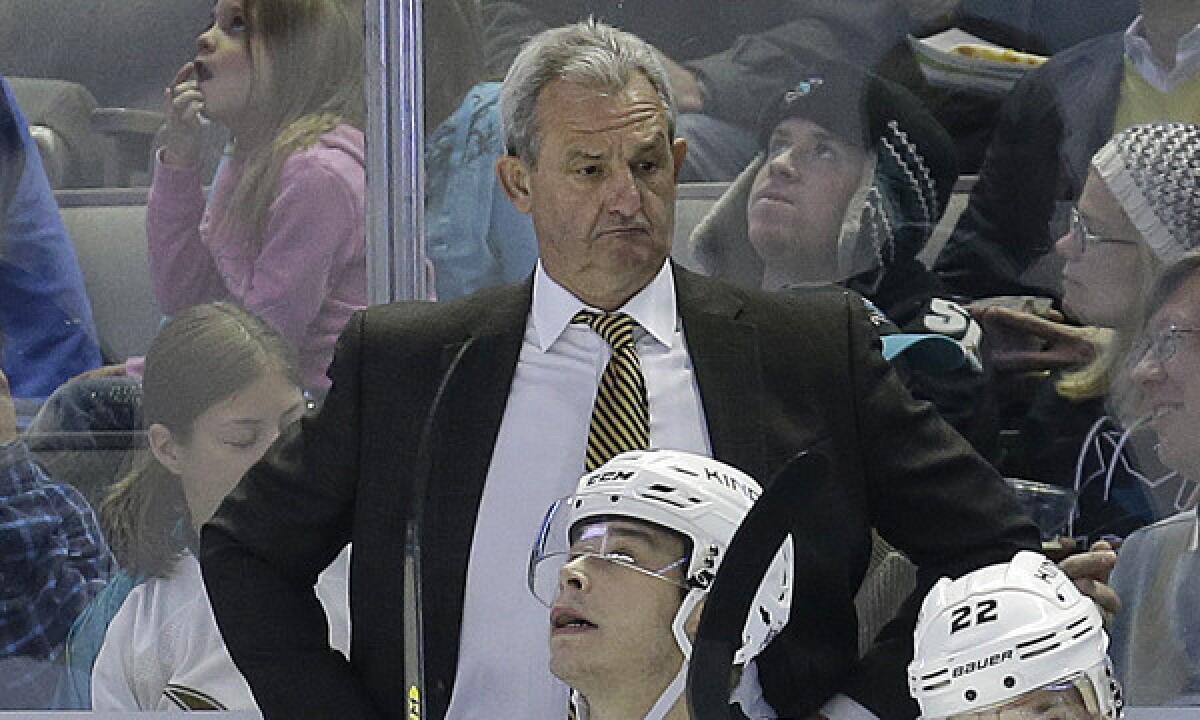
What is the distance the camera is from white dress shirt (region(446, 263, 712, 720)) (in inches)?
124

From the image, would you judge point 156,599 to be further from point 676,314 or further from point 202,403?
point 676,314

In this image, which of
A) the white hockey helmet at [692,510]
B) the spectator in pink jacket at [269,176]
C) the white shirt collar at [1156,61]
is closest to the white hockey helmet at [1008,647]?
the white hockey helmet at [692,510]

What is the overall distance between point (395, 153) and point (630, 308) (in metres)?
0.72

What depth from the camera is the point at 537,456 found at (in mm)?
3227

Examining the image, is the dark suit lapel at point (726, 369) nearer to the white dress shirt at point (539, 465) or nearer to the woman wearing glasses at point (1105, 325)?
the white dress shirt at point (539, 465)

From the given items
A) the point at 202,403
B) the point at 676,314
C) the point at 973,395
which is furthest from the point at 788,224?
the point at 202,403

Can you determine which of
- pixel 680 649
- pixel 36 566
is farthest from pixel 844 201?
pixel 36 566

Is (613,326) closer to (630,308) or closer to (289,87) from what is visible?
(630,308)

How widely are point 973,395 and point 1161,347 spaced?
289 millimetres

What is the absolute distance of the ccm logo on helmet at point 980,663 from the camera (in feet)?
8.25

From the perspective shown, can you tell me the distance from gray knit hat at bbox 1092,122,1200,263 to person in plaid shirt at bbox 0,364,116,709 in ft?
5.40

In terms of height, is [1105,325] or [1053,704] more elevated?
[1053,704]

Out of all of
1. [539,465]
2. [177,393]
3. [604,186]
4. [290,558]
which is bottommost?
[177,393]

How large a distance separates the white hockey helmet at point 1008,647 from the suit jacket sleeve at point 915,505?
1.60ft
